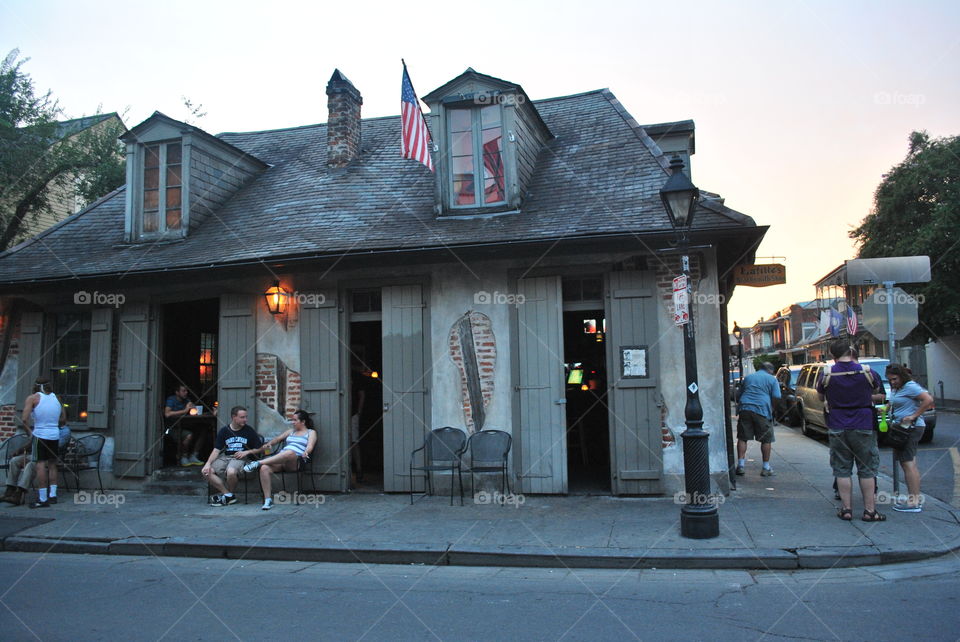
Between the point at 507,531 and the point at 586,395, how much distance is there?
208 inches

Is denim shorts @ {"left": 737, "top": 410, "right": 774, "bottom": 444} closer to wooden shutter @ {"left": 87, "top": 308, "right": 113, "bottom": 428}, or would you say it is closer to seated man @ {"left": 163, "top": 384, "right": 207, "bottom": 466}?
seated man @ {"left": 163, "top": 384, "right": 207, "bottom": 466}

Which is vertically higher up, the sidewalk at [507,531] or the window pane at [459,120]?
the window pane at [459,120]

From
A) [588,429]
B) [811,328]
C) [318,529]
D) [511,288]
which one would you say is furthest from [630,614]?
[811,328]

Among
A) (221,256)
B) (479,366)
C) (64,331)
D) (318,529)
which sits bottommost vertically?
(318,529)

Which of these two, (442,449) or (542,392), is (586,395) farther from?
(442,449)

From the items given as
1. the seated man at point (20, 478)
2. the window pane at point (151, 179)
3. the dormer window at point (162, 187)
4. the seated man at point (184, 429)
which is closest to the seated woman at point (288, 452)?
the seated man at point (184, 429)

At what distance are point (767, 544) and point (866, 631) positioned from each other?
77.9 inches

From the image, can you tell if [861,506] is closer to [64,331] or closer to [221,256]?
[221,256]

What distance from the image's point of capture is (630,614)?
4.60m

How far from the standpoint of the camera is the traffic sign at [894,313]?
9.08m

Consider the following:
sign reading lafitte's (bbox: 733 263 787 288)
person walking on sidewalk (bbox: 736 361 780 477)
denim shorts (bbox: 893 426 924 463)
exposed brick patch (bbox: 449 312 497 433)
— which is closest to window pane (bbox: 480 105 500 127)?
exposed brick patch (bbox: 449 312 497 433)

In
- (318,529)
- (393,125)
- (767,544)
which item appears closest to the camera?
(767,544)

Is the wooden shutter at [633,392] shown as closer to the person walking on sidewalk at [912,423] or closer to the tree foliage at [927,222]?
the person walking on sidewalk at [912,423]

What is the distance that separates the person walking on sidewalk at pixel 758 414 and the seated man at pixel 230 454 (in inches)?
285
